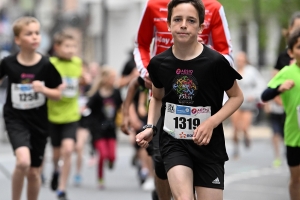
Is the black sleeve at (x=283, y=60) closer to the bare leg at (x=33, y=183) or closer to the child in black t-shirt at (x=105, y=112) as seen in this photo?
the bare leg at (x=33, y=183)

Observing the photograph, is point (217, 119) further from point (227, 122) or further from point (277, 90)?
point (227, 122)

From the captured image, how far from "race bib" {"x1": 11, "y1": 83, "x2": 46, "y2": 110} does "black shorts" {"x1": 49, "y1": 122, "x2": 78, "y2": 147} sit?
279cm

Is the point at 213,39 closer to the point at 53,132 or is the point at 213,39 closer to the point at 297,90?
the point at 297,90

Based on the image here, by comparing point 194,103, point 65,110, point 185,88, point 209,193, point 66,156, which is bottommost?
point 66,156

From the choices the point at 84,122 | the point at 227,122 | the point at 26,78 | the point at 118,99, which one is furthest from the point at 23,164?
the point at 227,122

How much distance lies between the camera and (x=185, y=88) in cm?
641

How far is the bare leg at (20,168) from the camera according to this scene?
8.50 metres

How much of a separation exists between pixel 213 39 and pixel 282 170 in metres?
9.05

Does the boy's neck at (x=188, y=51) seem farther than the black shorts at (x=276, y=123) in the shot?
No

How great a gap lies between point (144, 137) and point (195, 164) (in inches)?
16.8

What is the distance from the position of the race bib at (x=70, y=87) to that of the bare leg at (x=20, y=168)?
3.45 m

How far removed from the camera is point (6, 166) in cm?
1642

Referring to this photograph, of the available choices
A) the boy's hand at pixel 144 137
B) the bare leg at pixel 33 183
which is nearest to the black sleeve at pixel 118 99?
the bare leg at pixel 33 183

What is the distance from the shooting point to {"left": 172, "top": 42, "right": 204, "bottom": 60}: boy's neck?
6.43 m
